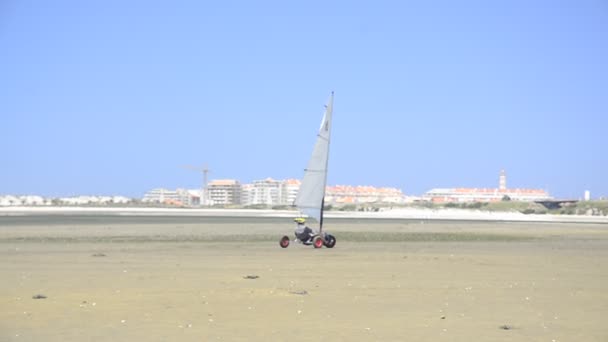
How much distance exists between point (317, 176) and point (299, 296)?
44.8 ft

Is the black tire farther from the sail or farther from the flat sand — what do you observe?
the flat sand

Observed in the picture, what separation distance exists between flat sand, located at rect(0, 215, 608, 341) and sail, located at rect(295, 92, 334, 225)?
4028 mm

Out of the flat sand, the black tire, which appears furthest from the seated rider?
the flat sand

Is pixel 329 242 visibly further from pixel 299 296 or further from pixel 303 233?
pixel 299 296

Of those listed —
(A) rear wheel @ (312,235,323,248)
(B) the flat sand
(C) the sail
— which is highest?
(C) the sail

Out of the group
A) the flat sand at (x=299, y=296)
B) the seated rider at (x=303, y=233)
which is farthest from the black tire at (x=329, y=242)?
the flat sand at (x=299, y=296)

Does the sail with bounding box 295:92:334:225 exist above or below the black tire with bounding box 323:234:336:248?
above

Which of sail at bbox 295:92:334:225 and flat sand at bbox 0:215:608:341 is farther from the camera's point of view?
sail at bbox 295:92:334:225

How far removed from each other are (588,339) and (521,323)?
121cm

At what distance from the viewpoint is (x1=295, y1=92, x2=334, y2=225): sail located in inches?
1042

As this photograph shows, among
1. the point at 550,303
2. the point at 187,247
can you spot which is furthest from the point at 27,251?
the point at 550,303

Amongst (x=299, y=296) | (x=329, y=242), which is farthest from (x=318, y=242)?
(x=299, y=296)

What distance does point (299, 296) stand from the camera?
43.3 feet

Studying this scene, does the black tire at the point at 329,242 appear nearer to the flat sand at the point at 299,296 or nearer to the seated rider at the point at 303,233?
the seated rider at the point at 303,233
